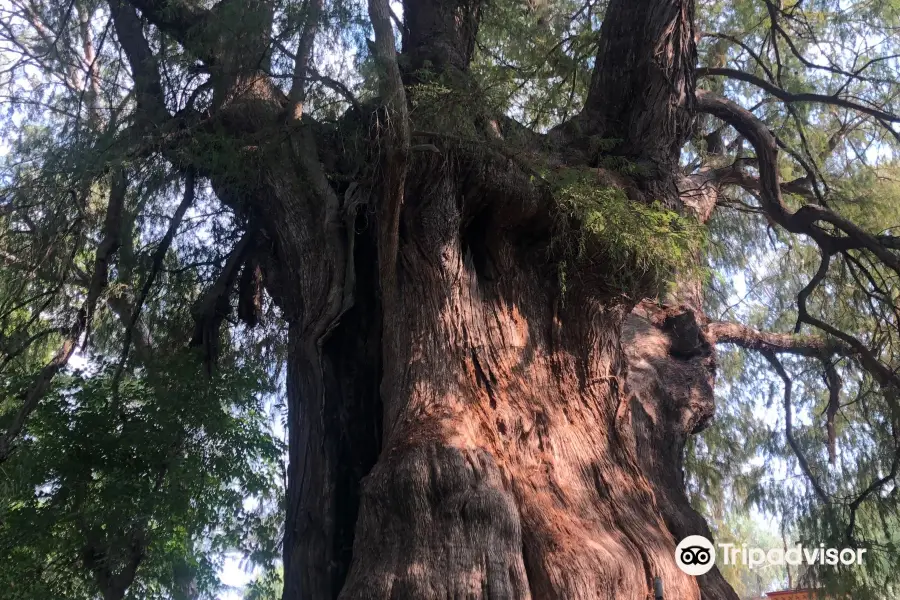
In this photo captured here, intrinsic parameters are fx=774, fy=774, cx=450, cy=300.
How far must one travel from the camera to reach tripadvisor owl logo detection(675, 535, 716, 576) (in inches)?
150

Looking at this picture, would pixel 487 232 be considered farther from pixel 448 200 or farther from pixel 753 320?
pixel 753 320

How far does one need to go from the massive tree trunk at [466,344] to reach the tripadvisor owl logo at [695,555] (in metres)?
Answer: 0.07

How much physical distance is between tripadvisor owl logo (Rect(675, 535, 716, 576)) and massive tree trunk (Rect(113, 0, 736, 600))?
0.23ft

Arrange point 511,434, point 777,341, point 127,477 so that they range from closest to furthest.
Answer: point 511,434
point 127,477
point 777,341

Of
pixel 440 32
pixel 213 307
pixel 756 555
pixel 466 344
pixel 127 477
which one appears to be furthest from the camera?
pixel 756 555

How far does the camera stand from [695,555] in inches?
156

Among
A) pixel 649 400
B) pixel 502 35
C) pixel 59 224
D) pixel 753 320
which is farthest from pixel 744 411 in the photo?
pixel 59 224

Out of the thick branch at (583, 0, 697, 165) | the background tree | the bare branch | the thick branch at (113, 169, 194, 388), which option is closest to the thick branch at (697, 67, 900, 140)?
the background tree

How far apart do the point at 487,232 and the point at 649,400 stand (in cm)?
146

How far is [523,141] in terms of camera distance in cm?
458

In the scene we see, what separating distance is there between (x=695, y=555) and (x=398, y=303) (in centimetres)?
200

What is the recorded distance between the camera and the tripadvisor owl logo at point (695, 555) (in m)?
3.81

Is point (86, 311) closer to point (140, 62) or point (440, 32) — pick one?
point (140, 62)

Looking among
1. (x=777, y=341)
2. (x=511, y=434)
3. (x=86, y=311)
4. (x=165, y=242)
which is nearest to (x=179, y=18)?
(x=165, y=242)
